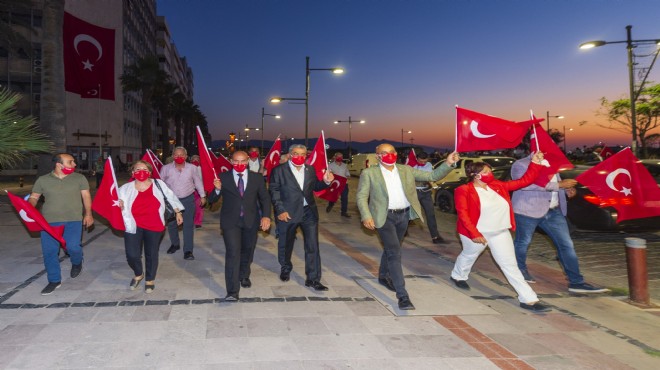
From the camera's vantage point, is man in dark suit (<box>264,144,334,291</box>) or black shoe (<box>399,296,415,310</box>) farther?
man in dark suit (<box>264,144,334,291</box>)

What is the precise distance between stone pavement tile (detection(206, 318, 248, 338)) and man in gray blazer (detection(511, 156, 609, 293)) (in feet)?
12.0

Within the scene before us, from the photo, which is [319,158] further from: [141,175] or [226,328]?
[226,328]

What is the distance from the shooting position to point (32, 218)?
573 cm

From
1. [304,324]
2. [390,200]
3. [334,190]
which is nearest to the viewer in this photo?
[304,324]

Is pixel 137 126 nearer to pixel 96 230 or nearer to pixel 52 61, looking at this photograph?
pixel 52 61

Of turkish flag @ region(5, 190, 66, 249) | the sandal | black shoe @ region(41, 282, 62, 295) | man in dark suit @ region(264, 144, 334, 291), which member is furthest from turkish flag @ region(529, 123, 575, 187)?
black shoe @ region(41, 282, 62, 295)

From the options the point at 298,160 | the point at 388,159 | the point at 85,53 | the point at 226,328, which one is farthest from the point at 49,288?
the point at 85,53

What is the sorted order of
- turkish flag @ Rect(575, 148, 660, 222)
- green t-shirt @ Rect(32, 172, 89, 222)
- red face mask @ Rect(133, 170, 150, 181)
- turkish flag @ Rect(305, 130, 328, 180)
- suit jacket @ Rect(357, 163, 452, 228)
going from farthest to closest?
turkish flag @ Rect(305, 130, 328, 180)
turkish flag @ Rect(575, 148, 660, 222)
green t-shirt @ Rect(32, 172, 89, 222)
red face mask @ Rect(133, 170, 150, 181)
suit jacket @ Rect(357, 163, 452, 228)

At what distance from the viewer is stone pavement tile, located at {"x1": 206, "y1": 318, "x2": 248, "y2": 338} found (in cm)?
452

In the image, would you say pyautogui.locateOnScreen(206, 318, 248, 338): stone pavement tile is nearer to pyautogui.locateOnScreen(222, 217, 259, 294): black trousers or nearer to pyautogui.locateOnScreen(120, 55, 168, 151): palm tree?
pyautogui.locateOnScreen(222, 217, 259, 294): black trousers

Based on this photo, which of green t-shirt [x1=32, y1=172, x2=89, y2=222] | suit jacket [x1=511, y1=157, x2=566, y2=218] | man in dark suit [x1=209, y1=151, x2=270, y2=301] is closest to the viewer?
man in dark suit [x1=209, y1=151, x2=270, y2=301]

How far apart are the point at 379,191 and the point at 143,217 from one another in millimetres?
2760

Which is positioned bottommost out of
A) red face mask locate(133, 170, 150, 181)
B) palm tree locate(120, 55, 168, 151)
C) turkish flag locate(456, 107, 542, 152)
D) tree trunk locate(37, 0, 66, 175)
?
red face mask locate(133, 170, 150, 181)

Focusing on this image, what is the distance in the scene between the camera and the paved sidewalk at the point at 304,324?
4023mm
